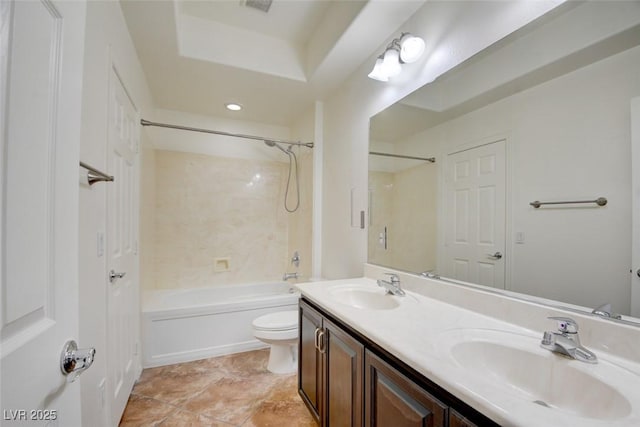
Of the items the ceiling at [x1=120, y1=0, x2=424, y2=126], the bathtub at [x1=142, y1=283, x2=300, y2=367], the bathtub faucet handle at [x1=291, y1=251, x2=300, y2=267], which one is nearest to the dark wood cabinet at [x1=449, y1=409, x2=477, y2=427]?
the ceiling at [x1=120, y1=0, x2=424, y2=126]

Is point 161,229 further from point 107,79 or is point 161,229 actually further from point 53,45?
point 53,45

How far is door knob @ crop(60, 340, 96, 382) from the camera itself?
0.55 m

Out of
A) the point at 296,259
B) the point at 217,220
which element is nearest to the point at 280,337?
the point at 296,259

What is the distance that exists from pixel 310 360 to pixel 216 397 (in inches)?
33.3

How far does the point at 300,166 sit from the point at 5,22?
289 centimetres

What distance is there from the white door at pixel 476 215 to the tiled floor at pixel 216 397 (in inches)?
51.0

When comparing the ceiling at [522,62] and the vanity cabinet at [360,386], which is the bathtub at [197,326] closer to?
the vanity cabinet at [360,386]

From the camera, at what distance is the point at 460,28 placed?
1.36 m

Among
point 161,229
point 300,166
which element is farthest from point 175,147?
point 300,166

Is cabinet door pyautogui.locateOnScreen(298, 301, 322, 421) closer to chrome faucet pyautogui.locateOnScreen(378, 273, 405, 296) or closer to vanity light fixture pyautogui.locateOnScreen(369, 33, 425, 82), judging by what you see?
chrome faucet pyautogui.locateOnScreen(378, 273, 405, 296)

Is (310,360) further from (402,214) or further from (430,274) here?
(402,214)

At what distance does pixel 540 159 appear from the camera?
104 centimetres

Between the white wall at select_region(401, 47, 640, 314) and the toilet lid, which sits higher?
the white wall at select_region(401, 47, 640, 314)

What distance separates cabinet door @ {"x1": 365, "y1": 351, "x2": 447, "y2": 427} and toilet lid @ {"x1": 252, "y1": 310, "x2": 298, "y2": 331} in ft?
3.89
